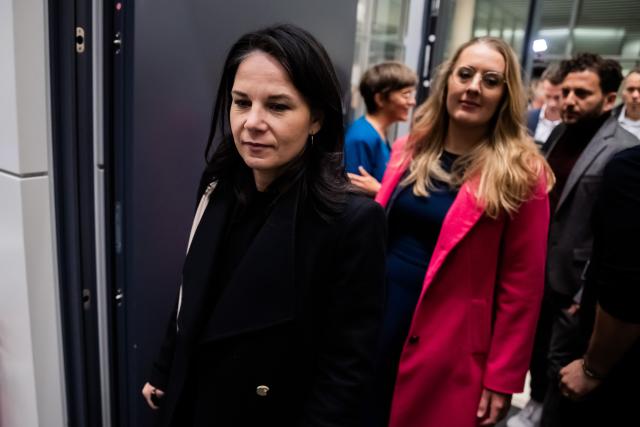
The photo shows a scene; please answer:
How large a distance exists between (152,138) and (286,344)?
592 mm

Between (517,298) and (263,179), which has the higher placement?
→ (263,179)

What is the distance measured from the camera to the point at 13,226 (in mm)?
1117

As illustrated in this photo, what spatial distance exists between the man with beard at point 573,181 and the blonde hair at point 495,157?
2.35 ft

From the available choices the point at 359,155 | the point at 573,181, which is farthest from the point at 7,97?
the point at 573,181

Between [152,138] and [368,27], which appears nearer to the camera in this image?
[152,138]

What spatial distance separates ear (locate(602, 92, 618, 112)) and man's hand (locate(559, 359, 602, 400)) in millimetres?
1465

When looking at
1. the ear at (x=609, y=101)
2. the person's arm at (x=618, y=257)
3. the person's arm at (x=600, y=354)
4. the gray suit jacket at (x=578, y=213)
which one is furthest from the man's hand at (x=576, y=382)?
the ear at (x=609, y=101)

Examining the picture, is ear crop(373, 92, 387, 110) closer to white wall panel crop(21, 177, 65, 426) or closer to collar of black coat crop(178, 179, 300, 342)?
collar of black coat crop(178, 179, 300, 342)

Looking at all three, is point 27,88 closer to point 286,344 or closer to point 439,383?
point 286,344

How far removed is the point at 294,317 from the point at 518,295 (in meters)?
0.75

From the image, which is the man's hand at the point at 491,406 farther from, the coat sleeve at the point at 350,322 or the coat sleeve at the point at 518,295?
the coat sleeve at the point at 350,322

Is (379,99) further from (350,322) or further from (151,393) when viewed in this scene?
(151,393)

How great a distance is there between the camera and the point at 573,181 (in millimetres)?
1943

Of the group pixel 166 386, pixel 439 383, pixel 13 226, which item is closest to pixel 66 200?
pixel 13 226
